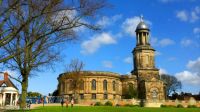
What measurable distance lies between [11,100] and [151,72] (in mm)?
42801

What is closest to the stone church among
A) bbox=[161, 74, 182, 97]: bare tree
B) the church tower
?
the church tower

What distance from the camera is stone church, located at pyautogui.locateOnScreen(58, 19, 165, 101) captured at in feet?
243

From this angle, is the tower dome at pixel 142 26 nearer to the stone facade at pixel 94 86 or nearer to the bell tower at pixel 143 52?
the bell tower at pixel 143 52

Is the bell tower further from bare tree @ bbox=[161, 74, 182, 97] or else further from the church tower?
bare tree @ bbox=[161, 74, 182, 97]

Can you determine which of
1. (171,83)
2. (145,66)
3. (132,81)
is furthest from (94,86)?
(171,83)

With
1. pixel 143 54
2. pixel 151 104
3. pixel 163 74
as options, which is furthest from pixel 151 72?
pixel 163 74

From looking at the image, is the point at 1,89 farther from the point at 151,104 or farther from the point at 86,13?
the point at 86,13

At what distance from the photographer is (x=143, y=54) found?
265 ft

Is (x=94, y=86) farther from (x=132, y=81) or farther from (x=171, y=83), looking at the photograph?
(x=171, y=83)

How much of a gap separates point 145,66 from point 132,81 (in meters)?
5.42

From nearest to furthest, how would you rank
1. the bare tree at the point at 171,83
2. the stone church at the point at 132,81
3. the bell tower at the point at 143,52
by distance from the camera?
1. the stone church at the point at 132,81
2. the bell tower at the point at 143,52
3. the bare tree at the point at 171,83

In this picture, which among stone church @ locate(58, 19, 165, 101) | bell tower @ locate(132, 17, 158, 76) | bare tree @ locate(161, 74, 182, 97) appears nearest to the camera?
stone church @ locate(58, 19, 165, 101)

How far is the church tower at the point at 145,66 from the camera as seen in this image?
74188mm

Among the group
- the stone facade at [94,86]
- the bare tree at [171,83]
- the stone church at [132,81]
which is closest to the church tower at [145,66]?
the stone church at [132,81]
